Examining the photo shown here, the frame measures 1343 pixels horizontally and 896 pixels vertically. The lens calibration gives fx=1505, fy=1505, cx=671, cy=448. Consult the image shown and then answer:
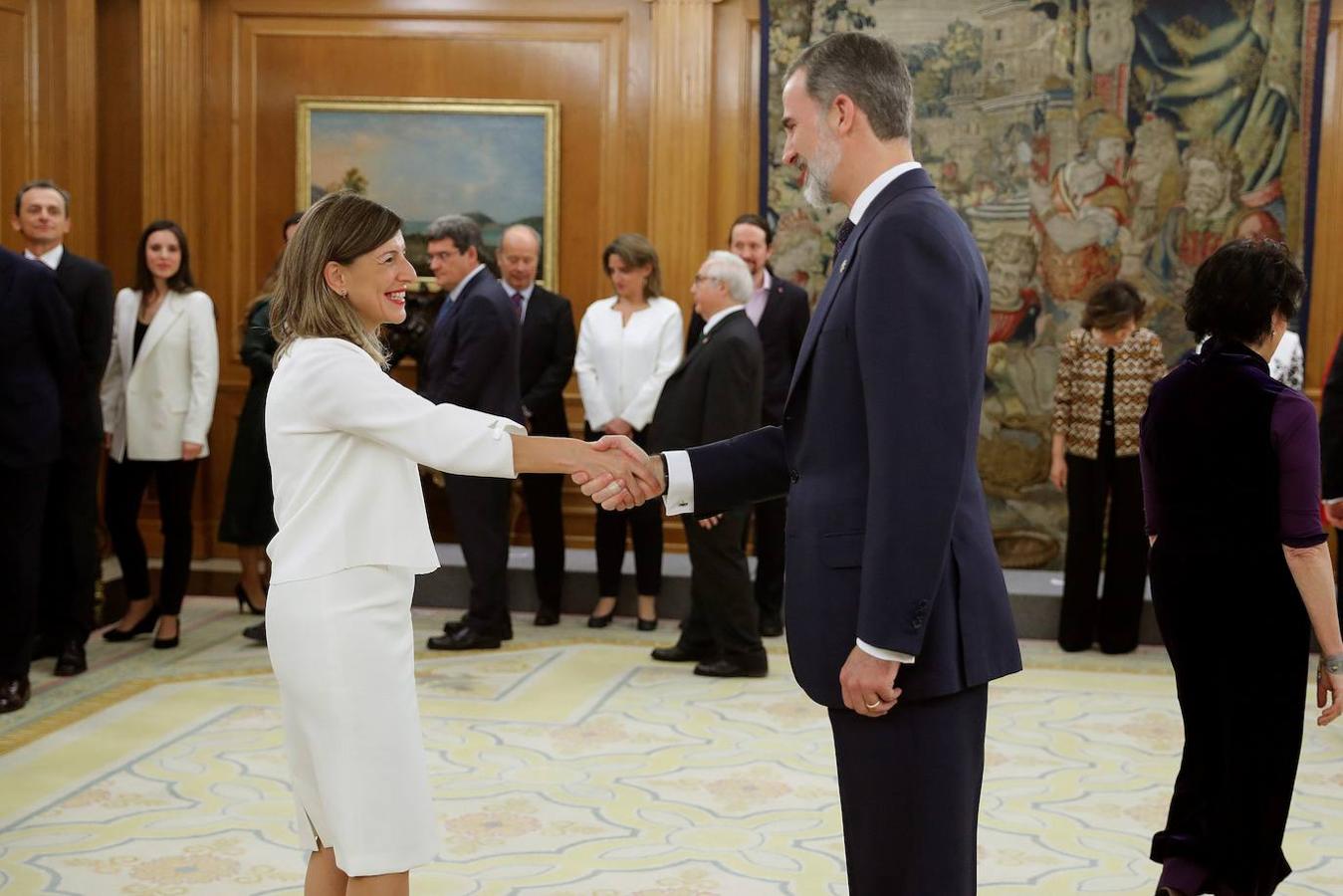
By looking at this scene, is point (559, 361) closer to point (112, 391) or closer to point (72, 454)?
point (112, 391)

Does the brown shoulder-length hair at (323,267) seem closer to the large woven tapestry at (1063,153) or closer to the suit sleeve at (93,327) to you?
the suit sleeve at (93,327)

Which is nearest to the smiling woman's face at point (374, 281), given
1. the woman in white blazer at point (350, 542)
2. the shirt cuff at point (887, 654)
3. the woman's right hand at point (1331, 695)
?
the woman in white blazer at point (350, 542)

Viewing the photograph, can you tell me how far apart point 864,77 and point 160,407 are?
4975 millimetres

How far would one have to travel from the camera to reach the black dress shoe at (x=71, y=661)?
19.7 ft

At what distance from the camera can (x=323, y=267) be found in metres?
2.61

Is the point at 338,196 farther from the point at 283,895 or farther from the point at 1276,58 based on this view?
the point at 1276,58

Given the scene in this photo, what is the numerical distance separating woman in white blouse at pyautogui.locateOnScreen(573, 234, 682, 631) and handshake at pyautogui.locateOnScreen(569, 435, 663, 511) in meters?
3.98

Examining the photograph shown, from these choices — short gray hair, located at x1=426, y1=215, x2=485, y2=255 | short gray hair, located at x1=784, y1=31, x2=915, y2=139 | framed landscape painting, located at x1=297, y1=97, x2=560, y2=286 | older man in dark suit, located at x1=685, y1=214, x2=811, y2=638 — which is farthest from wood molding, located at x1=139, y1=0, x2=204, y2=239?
short gray hair, located at x1=784, y1=31, x2=915, y2=139

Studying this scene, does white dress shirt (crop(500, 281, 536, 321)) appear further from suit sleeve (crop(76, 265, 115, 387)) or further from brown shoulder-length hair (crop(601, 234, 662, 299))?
suit sleeve (crop(76, 265, 115, 387))

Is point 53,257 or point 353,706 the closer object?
point 353,706

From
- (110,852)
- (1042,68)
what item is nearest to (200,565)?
(110,852)

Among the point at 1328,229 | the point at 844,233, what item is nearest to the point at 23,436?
the point at 844,233

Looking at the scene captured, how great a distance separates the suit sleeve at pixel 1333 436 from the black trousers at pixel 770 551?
2614 millimetres

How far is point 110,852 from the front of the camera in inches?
158
